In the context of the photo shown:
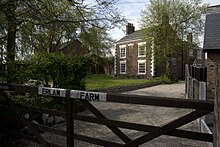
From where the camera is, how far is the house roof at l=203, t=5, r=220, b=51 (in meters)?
12.7

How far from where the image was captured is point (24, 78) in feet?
20.9

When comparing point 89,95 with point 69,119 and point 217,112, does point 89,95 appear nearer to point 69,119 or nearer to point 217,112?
point 69,119

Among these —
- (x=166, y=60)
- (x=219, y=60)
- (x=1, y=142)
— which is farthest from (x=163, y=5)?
(x=1, y=142)

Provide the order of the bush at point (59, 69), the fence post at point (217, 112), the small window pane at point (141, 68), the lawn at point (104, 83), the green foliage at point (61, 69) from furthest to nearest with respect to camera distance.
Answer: the small window pane at point (141, 68) < the lawn at point (104, 83) < the green foliage at point (61, 69) < the bush at point (59, 69) < the fence post at point (217, 112)

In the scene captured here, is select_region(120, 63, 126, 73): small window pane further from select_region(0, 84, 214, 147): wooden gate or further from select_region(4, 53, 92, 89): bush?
select_region(0, 84, 214, 147): wooden gate

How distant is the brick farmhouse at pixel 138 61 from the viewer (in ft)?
115

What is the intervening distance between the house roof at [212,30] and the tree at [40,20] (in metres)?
6.49

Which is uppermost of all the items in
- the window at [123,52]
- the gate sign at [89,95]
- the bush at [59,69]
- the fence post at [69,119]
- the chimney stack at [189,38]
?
the chimney stack at [189,38]

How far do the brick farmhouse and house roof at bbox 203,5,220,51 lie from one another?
1748 centimetres

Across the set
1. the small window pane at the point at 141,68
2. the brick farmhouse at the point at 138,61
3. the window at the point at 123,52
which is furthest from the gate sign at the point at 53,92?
the window at the point at 123,52

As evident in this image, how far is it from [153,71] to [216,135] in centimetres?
3241

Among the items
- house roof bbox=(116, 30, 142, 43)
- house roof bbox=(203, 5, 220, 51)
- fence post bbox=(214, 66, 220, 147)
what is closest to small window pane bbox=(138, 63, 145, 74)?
house roof bbox=(116, 30, 142, 43)

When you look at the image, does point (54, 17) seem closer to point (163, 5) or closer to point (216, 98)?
point (216, 98)

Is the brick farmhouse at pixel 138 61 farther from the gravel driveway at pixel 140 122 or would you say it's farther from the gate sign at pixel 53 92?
the gate sign at pixel 53 92
